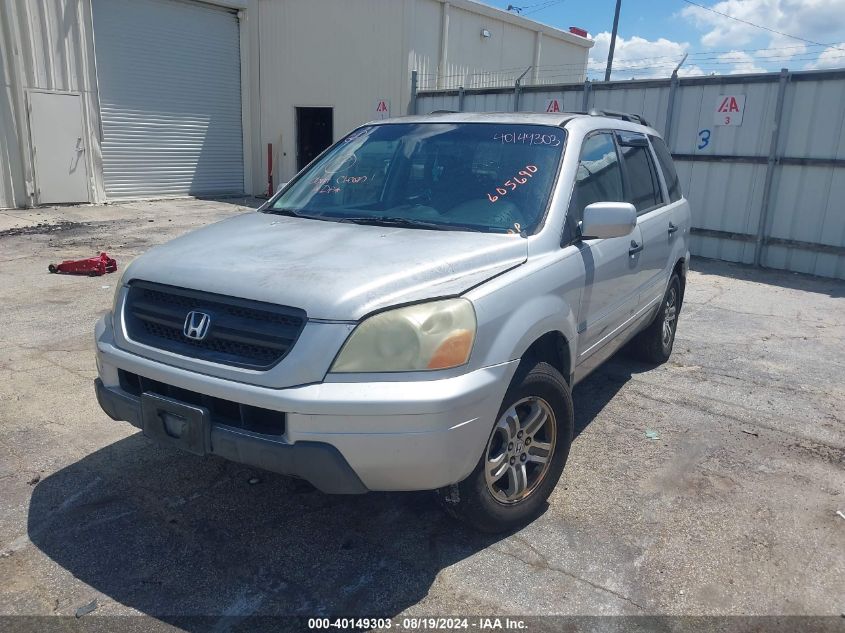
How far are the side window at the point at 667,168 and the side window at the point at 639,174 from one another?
248mm

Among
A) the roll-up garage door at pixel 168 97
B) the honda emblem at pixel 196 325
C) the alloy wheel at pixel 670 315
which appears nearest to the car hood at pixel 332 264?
the honda emblem at pixel 196 325

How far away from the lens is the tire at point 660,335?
5645 mm

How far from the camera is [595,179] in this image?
4035mm

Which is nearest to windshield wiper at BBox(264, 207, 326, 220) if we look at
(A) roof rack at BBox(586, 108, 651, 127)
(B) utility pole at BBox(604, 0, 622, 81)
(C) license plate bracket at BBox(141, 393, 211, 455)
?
(C) license plate bracket at BBox(141, 393, 211, 455)

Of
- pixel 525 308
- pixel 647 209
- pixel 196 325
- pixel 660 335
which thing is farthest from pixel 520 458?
pixel 660 335

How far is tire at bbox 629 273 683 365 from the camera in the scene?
5645 mm

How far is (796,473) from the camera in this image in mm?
3982

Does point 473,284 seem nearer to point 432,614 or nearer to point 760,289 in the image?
point 432,614

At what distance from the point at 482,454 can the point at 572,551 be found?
2.43ft

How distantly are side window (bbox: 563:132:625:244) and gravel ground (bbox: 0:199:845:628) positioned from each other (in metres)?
1.44

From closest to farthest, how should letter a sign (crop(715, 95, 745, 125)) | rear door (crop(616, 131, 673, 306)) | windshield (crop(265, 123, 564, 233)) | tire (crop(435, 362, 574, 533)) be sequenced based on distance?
tire (crop(435, 362, 574, 533))
windshield (crop(265, 123, 564, 233))
rear door (crop(616, 131, 673, 306))
letter a sign (crop(715, 95, 745, 125))

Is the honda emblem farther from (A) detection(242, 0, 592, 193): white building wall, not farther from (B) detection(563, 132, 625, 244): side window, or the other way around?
(A) detection(242, 0, 592, 193): white building wall

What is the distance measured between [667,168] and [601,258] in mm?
2201

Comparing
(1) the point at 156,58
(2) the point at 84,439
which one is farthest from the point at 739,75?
(1) the point at 156,58
